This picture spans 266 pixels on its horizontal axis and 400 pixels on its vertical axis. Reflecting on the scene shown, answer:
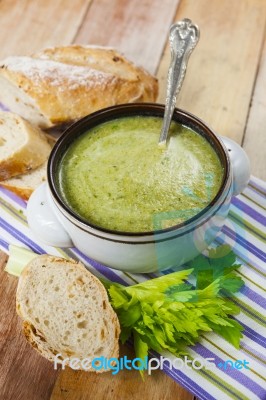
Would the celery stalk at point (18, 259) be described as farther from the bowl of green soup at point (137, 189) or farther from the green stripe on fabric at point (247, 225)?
the green stripe on fabric at point (247, 225)

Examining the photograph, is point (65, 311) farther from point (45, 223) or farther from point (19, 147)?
point (19, 147)

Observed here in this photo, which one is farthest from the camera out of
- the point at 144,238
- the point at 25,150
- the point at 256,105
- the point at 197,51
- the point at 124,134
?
the point at 197,51

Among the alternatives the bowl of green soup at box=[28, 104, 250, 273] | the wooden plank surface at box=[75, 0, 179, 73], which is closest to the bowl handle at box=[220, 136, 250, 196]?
the bowl of green soup at box=[28, 104, 250, 273]

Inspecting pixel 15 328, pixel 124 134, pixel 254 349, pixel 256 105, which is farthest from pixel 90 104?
pixel 254 349

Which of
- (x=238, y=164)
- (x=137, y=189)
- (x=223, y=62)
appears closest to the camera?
(x=137, y=189)

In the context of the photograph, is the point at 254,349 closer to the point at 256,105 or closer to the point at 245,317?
the point at 245,317

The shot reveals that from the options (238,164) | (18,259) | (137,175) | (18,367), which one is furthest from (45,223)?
(238,164)

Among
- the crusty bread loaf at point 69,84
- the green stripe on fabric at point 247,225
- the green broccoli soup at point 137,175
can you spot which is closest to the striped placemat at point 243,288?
the green stripe on fabric at point 247,225
